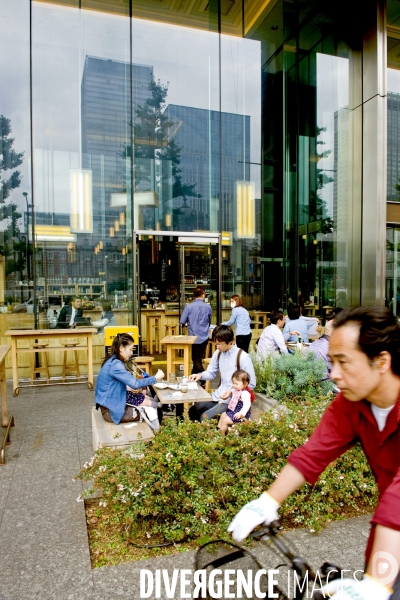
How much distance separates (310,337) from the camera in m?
10.1

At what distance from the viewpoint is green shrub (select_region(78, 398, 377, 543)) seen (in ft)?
11.0

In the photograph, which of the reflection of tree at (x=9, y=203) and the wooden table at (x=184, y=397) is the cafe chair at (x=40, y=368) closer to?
the reflection of tree at (x=9, y=203)

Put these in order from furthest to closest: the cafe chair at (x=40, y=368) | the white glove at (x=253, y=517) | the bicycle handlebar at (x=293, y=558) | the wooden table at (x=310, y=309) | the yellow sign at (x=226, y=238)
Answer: the wooden table at (x=310, y=309) → the yellow sign at (x=226, y=238) → the cafe chair at (x=40, y=368) → the white glove at (x=253, y=517) → the bicycle handlebar at (x=293, y=558)

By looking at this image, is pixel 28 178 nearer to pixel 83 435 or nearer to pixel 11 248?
pixel 11 248

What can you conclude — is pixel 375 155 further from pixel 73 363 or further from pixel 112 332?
pixel 73 363

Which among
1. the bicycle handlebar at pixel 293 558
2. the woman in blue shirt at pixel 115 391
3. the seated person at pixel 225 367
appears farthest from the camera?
the seated person at pixel 225 367

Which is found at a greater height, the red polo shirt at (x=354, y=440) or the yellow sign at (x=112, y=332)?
the red polo shirt at (x=354, y=440)

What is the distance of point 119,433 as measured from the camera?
177 inches

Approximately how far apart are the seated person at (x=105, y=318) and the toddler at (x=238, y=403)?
5475mm

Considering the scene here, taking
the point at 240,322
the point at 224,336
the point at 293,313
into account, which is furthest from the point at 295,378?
the point at 240,322

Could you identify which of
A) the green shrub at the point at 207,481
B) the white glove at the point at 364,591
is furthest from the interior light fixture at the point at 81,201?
the white glove at the point at 364,591

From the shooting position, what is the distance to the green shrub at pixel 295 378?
5973 millimetres

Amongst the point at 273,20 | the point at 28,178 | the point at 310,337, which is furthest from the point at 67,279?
the point at 273,20

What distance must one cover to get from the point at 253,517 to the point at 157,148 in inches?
393
